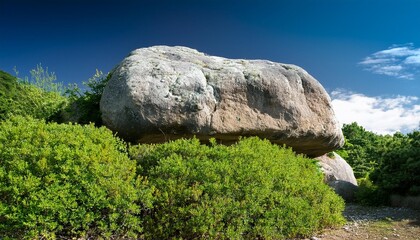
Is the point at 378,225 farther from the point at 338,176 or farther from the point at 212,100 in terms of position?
the point at 338,176

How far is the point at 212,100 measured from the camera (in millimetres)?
10055

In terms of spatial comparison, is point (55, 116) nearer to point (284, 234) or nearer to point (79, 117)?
point (79, 117)

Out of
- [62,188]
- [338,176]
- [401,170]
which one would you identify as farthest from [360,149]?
[62,188]

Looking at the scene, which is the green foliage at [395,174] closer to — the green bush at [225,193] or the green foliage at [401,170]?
the green foliage at [401,170]

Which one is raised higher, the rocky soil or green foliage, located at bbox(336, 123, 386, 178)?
green foliage, located at bbox(336, 123, 386, 178)

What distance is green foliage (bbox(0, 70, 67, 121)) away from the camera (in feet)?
35.2

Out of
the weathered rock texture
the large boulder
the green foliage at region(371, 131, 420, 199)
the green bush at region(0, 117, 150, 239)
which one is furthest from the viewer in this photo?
the weathered rock texture

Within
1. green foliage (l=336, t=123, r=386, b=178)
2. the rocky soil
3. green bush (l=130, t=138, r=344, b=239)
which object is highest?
green foliage (l=336, t=123, r=386, b=178)

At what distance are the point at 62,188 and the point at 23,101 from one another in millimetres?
7067

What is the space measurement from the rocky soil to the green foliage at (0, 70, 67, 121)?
793 cm

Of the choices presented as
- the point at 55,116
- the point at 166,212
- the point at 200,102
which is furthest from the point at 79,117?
the point at 166,212

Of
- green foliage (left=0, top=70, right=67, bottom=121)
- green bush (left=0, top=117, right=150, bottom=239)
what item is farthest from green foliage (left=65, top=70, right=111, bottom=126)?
green bush (left=0, top=117, right=150, bottom=239)

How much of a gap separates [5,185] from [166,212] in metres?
2.24

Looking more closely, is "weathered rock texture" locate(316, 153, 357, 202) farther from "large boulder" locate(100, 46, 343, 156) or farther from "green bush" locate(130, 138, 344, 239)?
"green bush" locate(130, 138, 344, 239)
